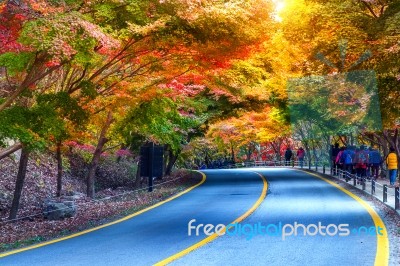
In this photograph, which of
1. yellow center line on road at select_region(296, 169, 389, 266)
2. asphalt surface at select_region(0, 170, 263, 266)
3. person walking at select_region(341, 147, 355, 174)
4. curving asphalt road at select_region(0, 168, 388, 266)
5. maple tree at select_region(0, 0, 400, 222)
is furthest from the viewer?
person walking at select_region(341, 147, 355, 174)

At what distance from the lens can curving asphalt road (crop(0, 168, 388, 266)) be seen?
32.2ft

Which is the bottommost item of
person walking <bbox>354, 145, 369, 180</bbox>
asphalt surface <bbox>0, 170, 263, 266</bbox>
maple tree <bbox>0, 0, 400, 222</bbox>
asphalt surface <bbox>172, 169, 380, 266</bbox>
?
asphalt surface <bbox>0, 170, 263, 266</bbox>

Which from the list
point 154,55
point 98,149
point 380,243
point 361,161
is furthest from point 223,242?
point 361,161

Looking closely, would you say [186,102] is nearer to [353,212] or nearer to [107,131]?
[107,131]

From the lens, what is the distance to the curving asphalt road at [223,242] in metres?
9.81

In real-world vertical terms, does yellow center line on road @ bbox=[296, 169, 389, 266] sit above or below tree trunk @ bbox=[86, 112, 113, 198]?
below

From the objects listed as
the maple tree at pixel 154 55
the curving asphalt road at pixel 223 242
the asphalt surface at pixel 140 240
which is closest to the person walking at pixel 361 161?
the maple tree at pixel 154 55

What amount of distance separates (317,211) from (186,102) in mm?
12831

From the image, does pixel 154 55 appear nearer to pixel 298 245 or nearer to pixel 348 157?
→ pixel 298 245

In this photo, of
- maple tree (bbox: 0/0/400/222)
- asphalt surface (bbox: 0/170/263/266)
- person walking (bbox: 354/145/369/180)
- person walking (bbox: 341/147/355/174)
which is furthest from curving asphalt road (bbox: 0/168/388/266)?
person walking (bbox: 341/147/355/174)

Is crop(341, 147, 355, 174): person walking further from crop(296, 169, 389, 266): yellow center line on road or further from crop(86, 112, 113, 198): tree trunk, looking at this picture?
crop(86, 112, 113, 198): tree trunk

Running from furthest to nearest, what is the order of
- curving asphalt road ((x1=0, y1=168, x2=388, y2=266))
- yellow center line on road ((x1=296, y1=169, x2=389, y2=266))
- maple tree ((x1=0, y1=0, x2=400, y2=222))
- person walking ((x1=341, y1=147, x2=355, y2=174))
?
person walking ((x1=341, y1=147, x2=355, y2=174)) → maple tree ((x1=0, y1=0, x2=400, y2=222)) → curving asphalt road ((x1=0, y1=168, x2=388, y2=266)) → yellow center line on road ((x1=296, y1=169, x2=389, y2=266))

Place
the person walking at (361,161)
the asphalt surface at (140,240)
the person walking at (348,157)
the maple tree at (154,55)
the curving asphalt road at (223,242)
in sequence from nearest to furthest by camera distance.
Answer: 1. the curving asphalt road at (223,242)
2. the asphalt surface at (140,240)
3. the maple tree at (154,55)
4. the person walking at (361,161)
5. the person walking at (348,157)

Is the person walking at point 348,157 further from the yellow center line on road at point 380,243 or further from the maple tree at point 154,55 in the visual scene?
the yellow center line on road at point 380,243
